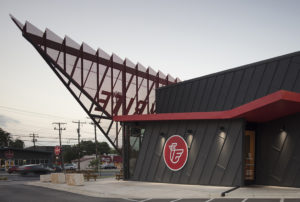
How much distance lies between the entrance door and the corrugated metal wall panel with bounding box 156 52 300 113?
234 centimetres

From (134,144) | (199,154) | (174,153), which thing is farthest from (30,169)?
(199,154)

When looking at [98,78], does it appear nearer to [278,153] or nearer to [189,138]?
[189,138]

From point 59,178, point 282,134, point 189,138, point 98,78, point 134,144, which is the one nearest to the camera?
point 282,134

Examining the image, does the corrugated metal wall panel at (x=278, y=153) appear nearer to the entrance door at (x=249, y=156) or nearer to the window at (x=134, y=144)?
the entrance door at (x=249, y=156)

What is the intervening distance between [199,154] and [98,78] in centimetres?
2061

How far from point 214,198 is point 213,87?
9.61m

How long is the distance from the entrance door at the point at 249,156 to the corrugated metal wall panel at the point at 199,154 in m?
1.50

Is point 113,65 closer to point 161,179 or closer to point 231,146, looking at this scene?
point 161,179

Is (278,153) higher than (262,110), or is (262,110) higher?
(262,110)

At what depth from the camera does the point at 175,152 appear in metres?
18.5

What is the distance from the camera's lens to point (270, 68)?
57.7 ft

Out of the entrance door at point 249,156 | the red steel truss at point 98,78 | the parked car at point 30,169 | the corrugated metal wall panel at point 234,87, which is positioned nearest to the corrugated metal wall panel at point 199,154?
the entrance door at point 249,156

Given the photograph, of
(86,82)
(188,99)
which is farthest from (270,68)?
(86,82)

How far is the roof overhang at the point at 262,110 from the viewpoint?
42.3 feet
